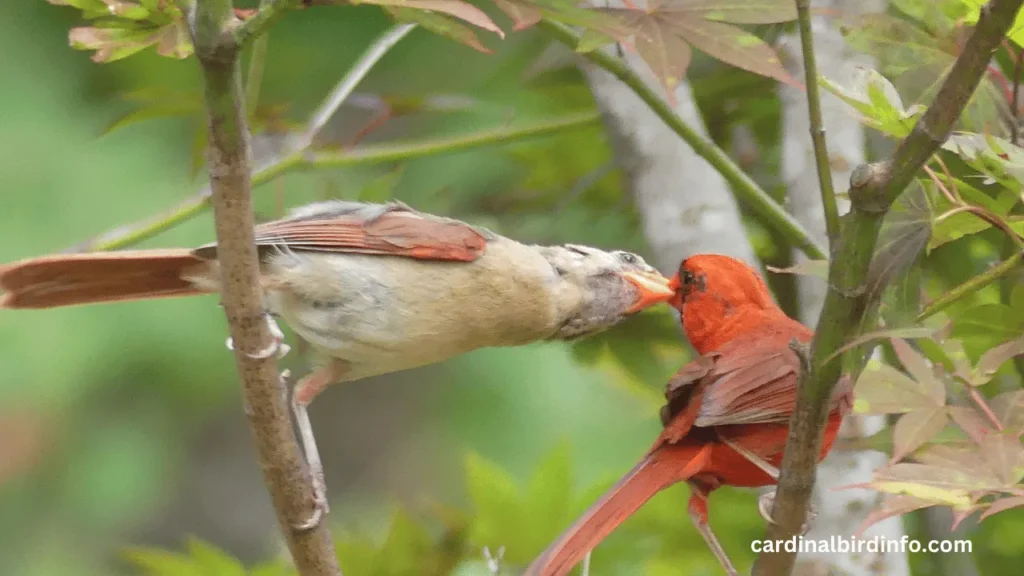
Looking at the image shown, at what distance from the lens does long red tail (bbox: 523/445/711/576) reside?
1.27 metres

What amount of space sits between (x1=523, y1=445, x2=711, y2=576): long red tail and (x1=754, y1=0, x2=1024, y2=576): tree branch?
24 centimetres

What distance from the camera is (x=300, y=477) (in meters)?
1.31

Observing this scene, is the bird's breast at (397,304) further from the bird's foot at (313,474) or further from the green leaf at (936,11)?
the green leaf at (936,11)

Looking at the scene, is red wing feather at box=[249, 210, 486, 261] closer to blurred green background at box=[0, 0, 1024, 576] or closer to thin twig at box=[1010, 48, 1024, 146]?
blurred green background at box=[0, 0, 1024, 576]

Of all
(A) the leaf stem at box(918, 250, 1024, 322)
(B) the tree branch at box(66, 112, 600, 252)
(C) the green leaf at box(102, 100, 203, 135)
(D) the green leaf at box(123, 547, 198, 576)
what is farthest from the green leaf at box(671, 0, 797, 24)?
(D) the green leaf at box(123, 547, 198, 576)

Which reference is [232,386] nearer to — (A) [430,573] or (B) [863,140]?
(A) [430,573]

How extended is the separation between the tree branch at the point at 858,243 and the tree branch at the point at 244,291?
0.47 metres

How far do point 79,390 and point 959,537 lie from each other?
1994 mm

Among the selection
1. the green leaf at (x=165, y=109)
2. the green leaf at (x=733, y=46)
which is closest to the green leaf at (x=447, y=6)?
the green leaf at (x=733, y=46)

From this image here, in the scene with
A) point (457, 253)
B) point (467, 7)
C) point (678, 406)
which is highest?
point (457, 253)

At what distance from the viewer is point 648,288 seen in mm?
1740

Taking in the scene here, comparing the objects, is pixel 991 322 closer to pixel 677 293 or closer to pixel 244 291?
pixel 677 293

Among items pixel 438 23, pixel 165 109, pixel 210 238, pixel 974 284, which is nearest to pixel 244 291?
pixel 438 23

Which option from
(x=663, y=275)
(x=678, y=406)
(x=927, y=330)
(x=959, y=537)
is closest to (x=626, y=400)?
(x=663, y=275)
